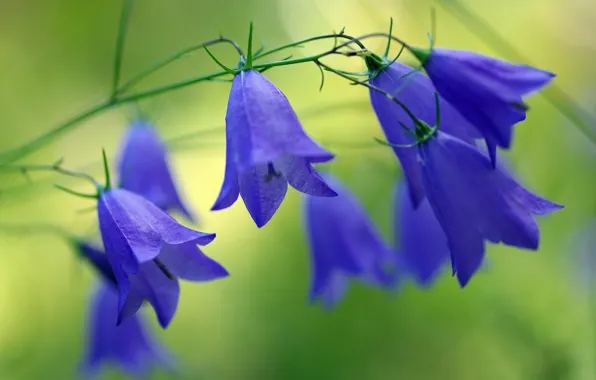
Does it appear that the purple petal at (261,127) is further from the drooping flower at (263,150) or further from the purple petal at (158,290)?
the purple petal at (158,290)

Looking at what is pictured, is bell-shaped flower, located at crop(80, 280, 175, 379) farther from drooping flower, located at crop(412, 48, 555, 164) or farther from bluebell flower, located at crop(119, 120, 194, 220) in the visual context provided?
drooping flower, located at crop(412, 48, 555, 164)

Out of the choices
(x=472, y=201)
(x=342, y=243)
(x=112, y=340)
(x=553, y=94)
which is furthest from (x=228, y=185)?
(x=553, y=94)

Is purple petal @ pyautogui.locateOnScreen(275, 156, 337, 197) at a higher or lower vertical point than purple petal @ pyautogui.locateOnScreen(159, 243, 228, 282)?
higher

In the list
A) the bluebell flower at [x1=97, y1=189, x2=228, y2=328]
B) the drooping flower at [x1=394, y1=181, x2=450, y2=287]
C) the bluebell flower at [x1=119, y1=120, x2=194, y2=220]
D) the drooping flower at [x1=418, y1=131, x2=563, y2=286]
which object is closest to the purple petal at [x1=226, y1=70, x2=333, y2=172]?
the bluebell flower at [x1=97, y1=189, x2=228, y2=328]

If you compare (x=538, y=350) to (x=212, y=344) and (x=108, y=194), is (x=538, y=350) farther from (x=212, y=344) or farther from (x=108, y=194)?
(x=212, y=344)

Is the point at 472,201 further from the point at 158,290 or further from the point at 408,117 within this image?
the point at 158,290

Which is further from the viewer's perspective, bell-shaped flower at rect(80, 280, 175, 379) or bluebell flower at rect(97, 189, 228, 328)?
bell-shaped flower at rect(80, 280, 175, 379)
